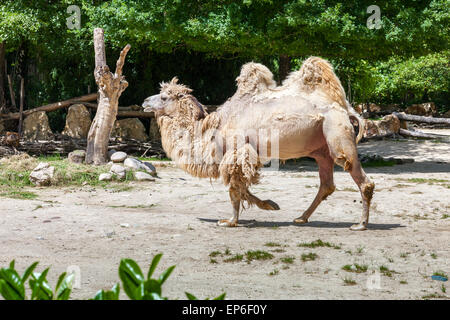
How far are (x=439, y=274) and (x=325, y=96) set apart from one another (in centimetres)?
303

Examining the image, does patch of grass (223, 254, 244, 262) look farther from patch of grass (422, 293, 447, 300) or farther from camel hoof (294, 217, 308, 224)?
camel hoof (294, 217, 308, 224)

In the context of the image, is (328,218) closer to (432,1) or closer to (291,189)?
(291,189)

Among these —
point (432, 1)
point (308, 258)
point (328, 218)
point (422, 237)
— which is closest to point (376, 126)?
point (432, 1)

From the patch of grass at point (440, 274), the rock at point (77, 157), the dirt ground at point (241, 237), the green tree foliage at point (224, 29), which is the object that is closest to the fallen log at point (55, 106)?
the green tree foliage at point (224, 29)

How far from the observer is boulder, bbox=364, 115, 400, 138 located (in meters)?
21.2

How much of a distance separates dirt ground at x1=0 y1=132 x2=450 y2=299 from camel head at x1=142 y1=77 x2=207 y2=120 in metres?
1.06

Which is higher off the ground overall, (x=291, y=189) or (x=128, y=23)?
(x=128, y=23)

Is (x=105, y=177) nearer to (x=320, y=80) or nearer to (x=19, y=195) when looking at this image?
(x=19, y=195)

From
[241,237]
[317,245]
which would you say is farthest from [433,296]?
[241,237]

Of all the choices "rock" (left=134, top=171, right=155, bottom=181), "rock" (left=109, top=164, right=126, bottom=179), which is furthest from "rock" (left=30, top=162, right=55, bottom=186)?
"rock" (left=134, top=171, right=155, bottom=181)

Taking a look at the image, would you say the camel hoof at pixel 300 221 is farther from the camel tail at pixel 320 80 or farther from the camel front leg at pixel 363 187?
the camel tail at pixel 320 80

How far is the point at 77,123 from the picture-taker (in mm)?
17156

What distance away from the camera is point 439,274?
497 centimetres

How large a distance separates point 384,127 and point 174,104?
15.0 metres
